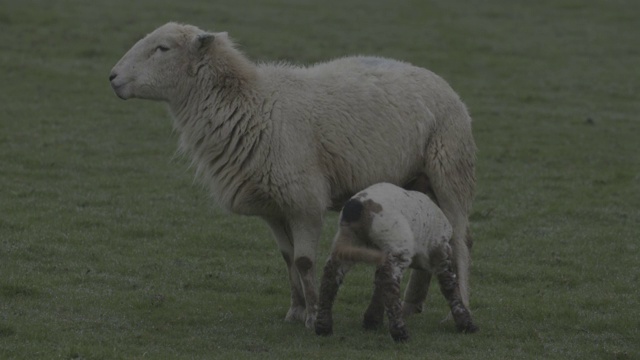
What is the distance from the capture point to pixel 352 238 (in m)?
8.65

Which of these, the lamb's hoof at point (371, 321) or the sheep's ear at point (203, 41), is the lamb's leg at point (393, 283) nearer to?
the lamb's hoof at point (371, 321)

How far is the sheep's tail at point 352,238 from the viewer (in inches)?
334

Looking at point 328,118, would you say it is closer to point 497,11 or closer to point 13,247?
point 13,247

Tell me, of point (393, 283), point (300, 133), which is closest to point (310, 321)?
point (393, 283)

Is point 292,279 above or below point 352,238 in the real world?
below

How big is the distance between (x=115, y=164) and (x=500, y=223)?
5832mm

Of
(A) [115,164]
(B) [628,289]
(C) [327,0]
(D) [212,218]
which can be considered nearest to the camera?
(B) [628,289]

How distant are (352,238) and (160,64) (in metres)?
2.28

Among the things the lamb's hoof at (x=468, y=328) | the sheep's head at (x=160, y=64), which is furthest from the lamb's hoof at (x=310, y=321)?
the sheep's head at (x=160, y=64)

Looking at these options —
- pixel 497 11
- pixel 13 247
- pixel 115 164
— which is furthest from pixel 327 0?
pixel 13 247

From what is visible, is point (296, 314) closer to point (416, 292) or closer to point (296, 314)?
point (296, 314)

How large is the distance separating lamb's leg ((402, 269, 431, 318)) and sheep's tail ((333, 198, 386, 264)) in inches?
56.3

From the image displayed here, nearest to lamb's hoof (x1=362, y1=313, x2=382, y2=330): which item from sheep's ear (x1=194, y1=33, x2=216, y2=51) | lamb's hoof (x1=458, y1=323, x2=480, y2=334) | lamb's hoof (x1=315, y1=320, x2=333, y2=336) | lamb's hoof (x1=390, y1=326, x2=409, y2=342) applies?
lamb's hoof (x1=315, y1=320, x2=333, y2=336)

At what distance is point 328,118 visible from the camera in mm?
9406
